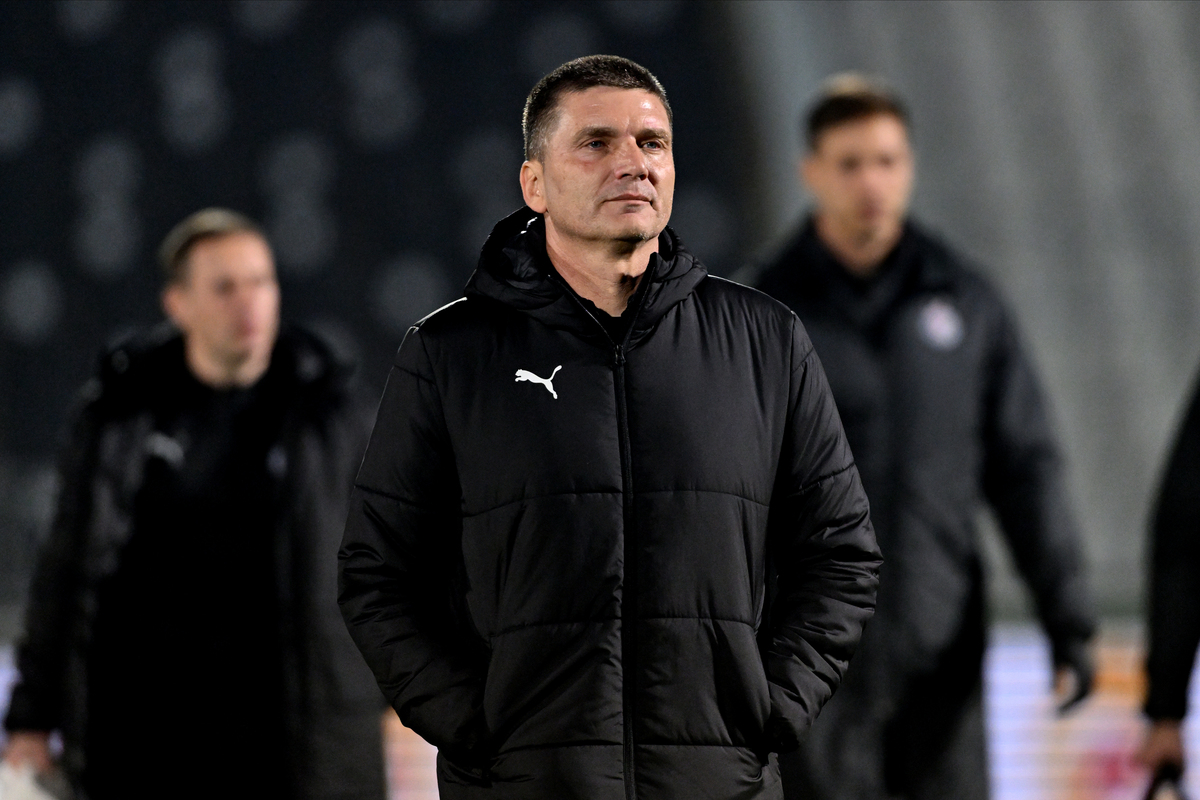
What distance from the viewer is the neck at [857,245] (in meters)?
3.67

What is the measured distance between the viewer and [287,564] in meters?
3.66

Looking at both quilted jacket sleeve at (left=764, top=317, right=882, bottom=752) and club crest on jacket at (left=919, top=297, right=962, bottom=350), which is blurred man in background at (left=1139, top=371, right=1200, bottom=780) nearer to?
club crest on jacket at (left=919, top=297, right=962, bottom=350)

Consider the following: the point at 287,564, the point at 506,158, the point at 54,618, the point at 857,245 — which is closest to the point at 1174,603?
the point at 857,245

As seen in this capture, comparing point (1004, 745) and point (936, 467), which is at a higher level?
point (936, 467)

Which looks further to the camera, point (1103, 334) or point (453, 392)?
point (1103, 334)

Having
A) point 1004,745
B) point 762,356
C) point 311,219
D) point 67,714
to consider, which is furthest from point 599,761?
point 311,219

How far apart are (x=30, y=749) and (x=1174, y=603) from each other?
8.19 feet

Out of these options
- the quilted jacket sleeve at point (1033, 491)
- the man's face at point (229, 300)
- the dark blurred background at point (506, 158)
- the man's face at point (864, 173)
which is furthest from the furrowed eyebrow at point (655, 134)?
the dark blurred background at point (506, 158)

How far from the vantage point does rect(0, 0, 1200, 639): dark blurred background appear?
21.1 feet

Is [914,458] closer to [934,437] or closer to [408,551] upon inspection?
[934,437]

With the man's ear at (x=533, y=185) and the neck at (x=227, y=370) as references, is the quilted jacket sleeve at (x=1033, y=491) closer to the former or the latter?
the neck at (x=227, y=370)

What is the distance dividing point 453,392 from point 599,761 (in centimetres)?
45

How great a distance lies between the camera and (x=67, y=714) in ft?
12.4

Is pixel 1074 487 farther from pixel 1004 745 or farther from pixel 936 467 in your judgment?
pixel 936 467
